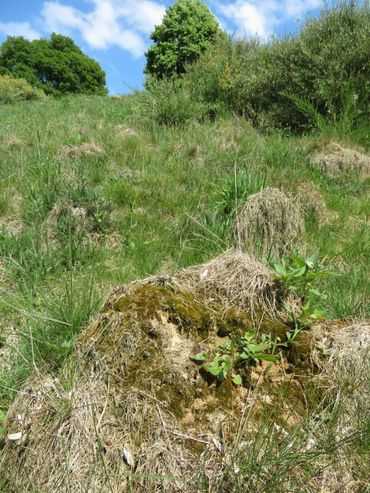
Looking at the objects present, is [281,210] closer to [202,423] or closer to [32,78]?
[202,423]

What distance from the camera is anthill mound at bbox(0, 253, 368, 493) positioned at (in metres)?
1.79

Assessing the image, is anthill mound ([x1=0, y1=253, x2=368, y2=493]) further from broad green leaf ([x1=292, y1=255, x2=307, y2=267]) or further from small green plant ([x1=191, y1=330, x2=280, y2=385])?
broad green leaf ([x1=292, y1=255, x2=307, y2=267])

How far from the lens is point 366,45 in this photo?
6.98 m

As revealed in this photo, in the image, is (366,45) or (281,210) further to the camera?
(366,45)

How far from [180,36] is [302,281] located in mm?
22337

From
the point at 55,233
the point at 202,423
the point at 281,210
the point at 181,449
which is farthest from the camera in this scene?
the point at 55,233

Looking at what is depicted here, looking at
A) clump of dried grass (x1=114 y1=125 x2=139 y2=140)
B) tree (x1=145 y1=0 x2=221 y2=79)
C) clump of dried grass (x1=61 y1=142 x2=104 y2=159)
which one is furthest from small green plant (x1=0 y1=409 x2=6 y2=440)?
tree (x1=145 y1=0 x2=221 y2=79)

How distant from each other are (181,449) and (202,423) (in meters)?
0.17

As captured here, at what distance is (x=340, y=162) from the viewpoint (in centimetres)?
570

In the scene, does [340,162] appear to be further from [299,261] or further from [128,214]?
[299,261]

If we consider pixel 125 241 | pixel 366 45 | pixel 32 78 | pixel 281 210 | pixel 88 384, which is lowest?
pixel 88 384

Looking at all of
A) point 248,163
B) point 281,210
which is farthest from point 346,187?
point 281,210

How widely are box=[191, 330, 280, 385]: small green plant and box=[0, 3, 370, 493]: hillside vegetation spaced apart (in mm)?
83

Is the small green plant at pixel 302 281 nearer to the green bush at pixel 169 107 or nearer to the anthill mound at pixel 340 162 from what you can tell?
the anthill mound at pixel 340 162
